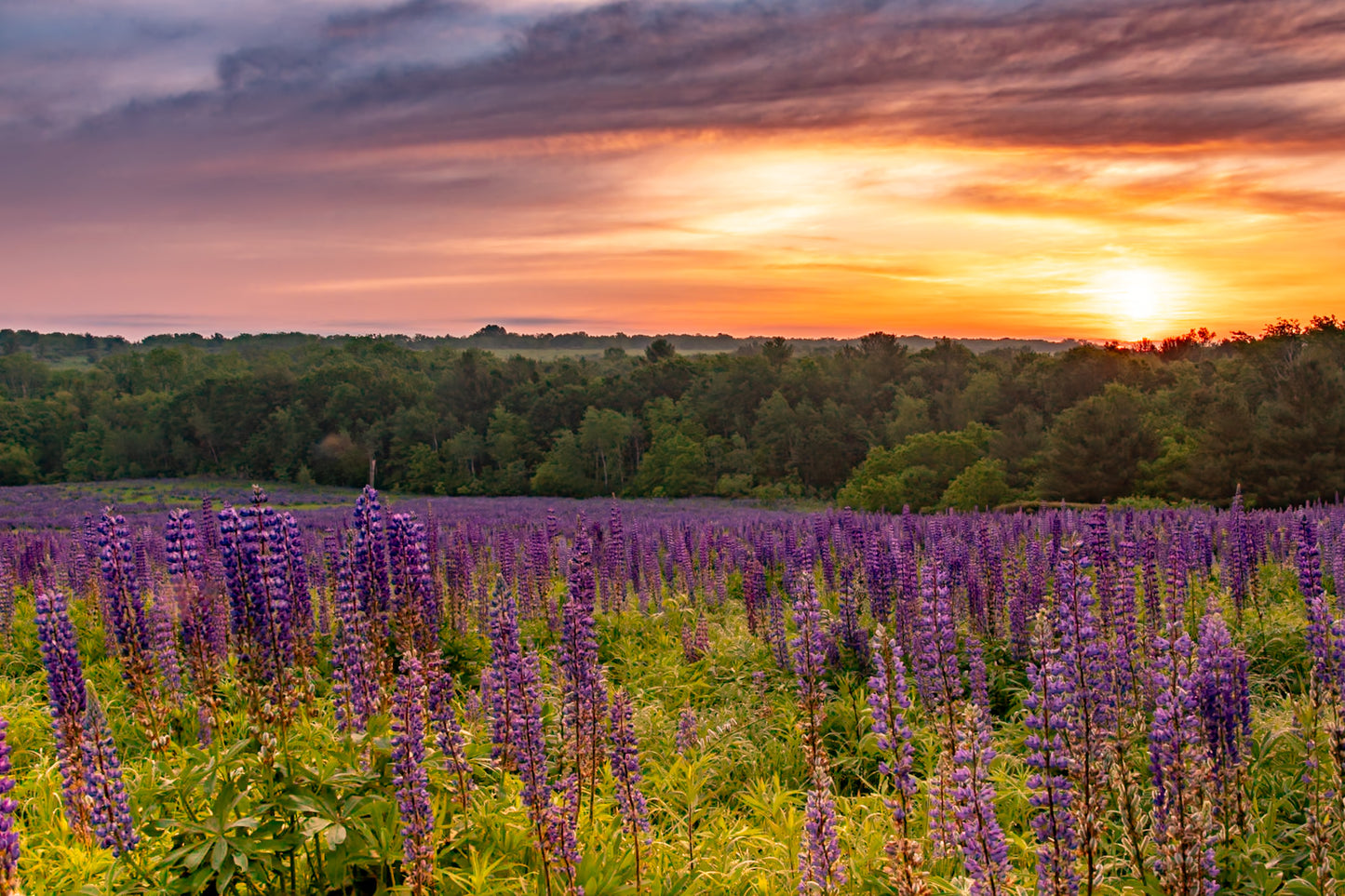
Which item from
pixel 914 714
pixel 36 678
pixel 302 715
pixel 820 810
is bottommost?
pixel 36 678

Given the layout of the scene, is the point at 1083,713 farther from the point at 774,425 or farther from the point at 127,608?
the point at 774,425

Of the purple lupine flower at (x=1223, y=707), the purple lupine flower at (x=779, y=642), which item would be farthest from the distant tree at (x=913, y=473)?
the purple lupine flower at (x=1223, y=707)

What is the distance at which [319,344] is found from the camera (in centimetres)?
16750

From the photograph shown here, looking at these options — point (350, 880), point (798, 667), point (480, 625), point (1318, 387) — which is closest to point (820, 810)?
point (798, 667)

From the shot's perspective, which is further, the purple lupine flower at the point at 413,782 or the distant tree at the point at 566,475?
the distant tree at the point at 566,475

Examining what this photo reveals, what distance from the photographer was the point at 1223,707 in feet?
17.5

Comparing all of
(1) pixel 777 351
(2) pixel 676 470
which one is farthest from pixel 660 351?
(2) pixel 676 470

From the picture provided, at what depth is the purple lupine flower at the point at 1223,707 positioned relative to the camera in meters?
4.98

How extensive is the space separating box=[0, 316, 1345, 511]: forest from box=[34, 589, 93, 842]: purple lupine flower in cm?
3632

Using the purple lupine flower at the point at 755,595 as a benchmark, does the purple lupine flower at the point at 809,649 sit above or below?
above

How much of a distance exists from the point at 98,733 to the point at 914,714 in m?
7.12

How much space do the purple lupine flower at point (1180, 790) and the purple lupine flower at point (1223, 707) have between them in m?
0.17

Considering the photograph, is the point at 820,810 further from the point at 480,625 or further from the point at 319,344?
the point at 319,344

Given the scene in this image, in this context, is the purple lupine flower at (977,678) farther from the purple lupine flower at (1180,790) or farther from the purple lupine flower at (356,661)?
the purple lupine flower at (356,661)
